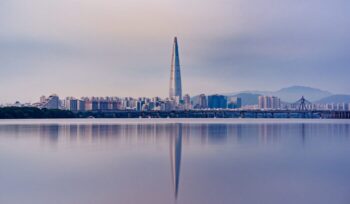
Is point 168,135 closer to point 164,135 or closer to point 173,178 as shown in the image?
point 164,135

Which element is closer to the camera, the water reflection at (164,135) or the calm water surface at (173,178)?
the calm water surface at (173,178)

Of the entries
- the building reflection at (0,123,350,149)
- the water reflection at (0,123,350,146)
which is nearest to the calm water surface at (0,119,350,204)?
the building reflection at (0,123,350,149)

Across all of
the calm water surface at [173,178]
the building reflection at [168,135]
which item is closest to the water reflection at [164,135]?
the building reflection at [168,135]

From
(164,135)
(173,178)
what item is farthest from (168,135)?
(173,178)

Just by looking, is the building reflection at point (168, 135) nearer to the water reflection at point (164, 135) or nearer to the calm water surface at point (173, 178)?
the water reflection at point (164, 135)

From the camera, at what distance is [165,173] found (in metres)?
10.5

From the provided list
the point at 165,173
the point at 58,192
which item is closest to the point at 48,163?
the point at 165,173

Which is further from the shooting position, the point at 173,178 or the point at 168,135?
the point at 168,135

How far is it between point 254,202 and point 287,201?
549 millimetres

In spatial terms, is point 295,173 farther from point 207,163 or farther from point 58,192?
point 58,192

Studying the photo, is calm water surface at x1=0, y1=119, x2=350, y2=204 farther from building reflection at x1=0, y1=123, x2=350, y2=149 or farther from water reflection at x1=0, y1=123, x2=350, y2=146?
water reflection at x1=0, y1=123, x2=350, y2=146

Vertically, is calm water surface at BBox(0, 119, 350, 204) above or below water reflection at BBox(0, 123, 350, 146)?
below

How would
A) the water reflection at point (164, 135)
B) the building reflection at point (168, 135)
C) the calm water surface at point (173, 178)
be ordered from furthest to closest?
the water reflection at point (164, 135)
the building reflection at point (168, 135)
the calm water surface at point (173, 178)

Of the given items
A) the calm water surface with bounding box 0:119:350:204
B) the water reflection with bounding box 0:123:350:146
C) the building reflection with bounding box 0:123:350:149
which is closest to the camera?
the calm water surface with bounding box 0:119:350:204
